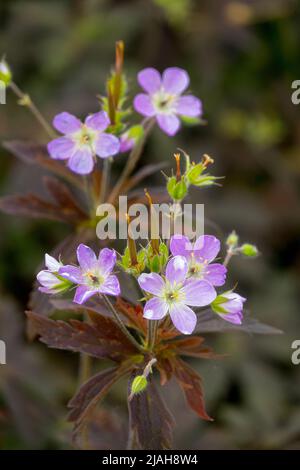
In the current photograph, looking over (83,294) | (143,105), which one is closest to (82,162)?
(143,105)

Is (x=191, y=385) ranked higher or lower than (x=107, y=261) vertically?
lower

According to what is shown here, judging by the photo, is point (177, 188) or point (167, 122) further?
point (167, 122)

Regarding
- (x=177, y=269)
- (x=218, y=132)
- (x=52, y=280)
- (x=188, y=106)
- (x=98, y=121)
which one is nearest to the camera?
(x=177, y=269)

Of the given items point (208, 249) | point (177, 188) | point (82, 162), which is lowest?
point (208, 249)

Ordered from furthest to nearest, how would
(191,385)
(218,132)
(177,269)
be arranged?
(218,132) → (191,385) → (177,269)

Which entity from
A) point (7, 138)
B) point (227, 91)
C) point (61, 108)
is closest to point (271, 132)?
point (227, 91)

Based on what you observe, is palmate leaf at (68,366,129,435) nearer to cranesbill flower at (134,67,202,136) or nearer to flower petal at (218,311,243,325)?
flower petal at (218,311,243,325)

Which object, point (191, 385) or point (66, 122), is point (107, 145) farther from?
point (191, 385)
